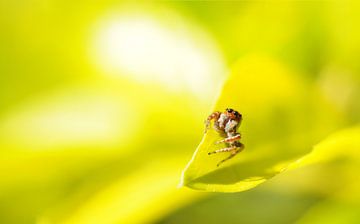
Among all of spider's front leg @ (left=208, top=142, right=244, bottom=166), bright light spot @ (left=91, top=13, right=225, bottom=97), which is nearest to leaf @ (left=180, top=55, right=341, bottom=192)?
spider's front leg @ (left=208, top=142, right=244, bottom=166)

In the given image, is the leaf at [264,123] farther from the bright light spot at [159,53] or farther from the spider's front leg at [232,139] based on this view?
the bright light spot at [159,53]

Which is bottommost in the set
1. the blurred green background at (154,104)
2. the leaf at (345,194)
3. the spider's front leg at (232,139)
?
the leaf at (345,194)

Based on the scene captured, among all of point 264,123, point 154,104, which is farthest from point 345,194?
point 154,104

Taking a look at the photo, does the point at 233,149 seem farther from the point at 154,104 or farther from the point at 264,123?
the point at 154,104

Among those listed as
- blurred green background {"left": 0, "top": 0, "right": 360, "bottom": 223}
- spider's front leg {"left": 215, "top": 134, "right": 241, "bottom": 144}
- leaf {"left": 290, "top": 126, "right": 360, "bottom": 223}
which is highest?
blurred green background {"left": 0, "top": 0, "right": 360, "bottom": 223}

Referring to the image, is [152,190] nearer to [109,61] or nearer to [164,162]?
[164,162]

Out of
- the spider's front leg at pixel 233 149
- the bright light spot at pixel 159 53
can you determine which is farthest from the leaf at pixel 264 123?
the bright light spot at pixel 159 53

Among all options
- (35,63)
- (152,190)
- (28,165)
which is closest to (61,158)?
(28,165)

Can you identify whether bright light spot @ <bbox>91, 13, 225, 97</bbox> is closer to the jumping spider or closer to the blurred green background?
the blurred green background
